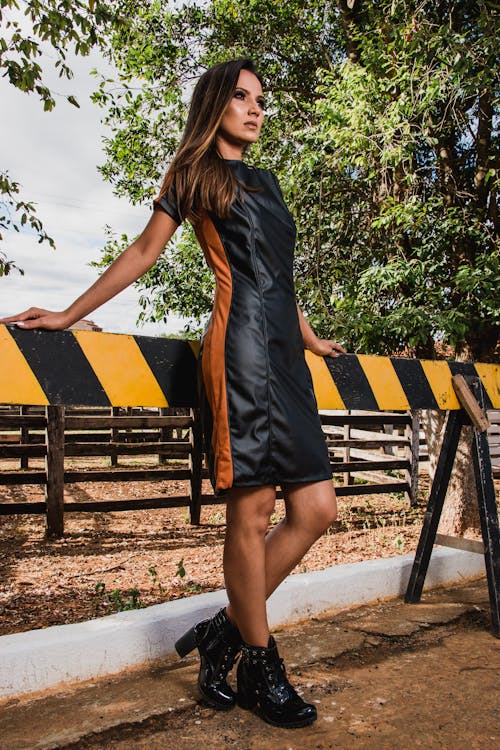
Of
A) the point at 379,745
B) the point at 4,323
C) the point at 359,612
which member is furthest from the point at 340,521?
the point at 4,323

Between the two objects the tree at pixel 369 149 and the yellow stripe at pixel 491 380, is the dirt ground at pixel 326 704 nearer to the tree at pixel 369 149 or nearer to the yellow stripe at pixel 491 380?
the yellow stripe at pixel 491 380

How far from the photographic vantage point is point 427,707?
217 centimetres

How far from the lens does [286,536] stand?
7.28 feet

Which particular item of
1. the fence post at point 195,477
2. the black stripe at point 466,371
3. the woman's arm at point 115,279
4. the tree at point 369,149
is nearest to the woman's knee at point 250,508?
the woman's arm at point 115,279

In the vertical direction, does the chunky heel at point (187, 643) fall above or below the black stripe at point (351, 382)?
below

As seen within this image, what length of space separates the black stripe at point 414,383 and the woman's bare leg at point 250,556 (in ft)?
3.75

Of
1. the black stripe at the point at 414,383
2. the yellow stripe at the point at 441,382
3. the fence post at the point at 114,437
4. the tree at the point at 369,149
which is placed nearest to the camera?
the black stripe at the point at 414,383

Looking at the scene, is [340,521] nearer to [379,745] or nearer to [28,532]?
[28,532]

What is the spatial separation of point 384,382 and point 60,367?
4.88 feet

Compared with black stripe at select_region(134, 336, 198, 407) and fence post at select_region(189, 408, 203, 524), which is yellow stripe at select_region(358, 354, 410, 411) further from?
fence post at select_region(189, 408, 203, 524)

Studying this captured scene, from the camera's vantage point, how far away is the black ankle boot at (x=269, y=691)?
2039mm

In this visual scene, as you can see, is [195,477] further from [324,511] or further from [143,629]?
[324,511]

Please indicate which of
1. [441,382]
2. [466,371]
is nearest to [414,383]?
Result: [441,382]

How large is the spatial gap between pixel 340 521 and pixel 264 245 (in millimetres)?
6545
